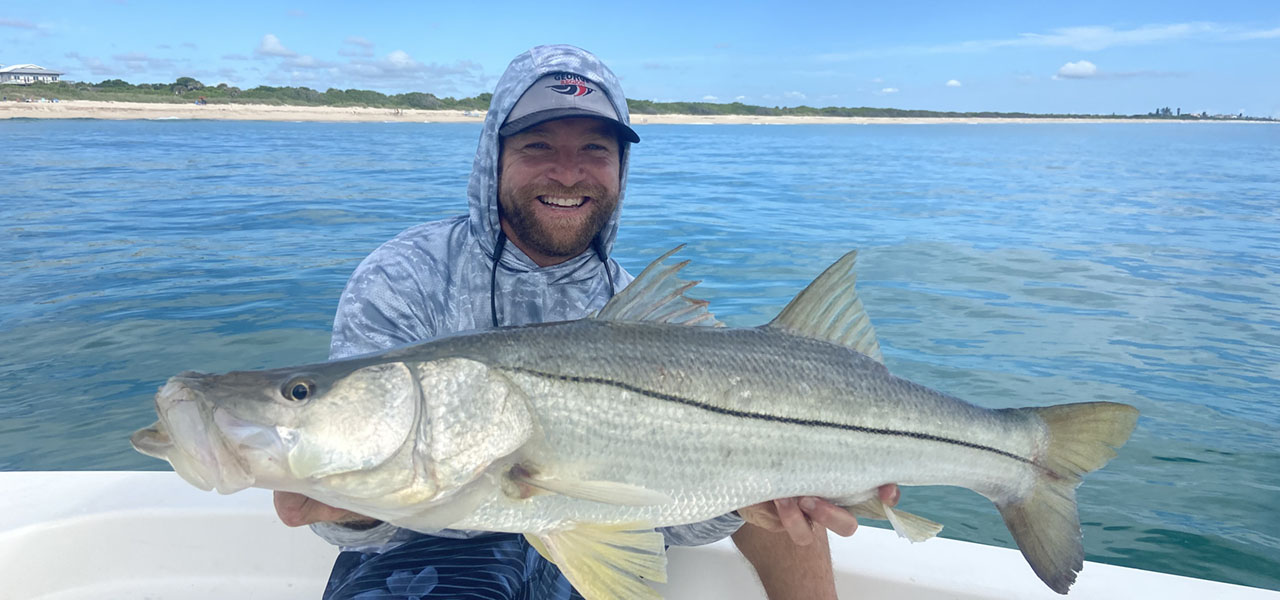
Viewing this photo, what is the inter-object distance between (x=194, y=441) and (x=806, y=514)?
1633 millimetres

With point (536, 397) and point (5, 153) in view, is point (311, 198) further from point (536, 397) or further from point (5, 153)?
point (536, 397)

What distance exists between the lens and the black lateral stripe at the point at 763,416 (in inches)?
79.0

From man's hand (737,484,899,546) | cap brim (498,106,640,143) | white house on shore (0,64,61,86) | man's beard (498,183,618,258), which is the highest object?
white house on shore (0,64,61,86)

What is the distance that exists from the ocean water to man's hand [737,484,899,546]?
3236 millimetres

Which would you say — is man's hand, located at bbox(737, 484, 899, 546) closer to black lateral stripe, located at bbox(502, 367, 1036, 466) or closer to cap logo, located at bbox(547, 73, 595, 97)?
black lateral stripe, located at bbox(502, 367, 1036, 466)

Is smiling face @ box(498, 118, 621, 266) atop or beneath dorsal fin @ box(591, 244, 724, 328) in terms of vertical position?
atop

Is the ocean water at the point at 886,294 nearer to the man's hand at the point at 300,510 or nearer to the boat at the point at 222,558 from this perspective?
the boat at the point at 222,558

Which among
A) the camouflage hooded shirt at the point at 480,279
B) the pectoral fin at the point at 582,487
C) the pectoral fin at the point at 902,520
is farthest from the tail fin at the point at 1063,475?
the pectoral fin at the point at 582,487

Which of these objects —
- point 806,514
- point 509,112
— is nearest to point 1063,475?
point 806,514

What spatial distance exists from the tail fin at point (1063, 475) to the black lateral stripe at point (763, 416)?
0.33 ft

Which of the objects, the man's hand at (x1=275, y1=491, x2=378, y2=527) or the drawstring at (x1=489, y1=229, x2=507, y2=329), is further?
the drawstring at (x1=489, y1=229, x2=507, y2=329)

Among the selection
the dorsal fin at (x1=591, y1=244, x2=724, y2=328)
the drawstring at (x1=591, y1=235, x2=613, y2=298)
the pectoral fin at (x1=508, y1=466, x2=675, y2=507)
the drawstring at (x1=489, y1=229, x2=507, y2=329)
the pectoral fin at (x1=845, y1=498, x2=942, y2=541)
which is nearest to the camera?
the pectoral fin at (x1=508, y1=466, x2=675, y2=507)

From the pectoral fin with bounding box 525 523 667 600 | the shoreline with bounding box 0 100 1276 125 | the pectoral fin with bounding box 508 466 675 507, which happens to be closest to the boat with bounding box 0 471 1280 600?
the pectoral fin with bounding box 525 523 667 600

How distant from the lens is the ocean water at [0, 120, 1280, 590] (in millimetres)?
5770
